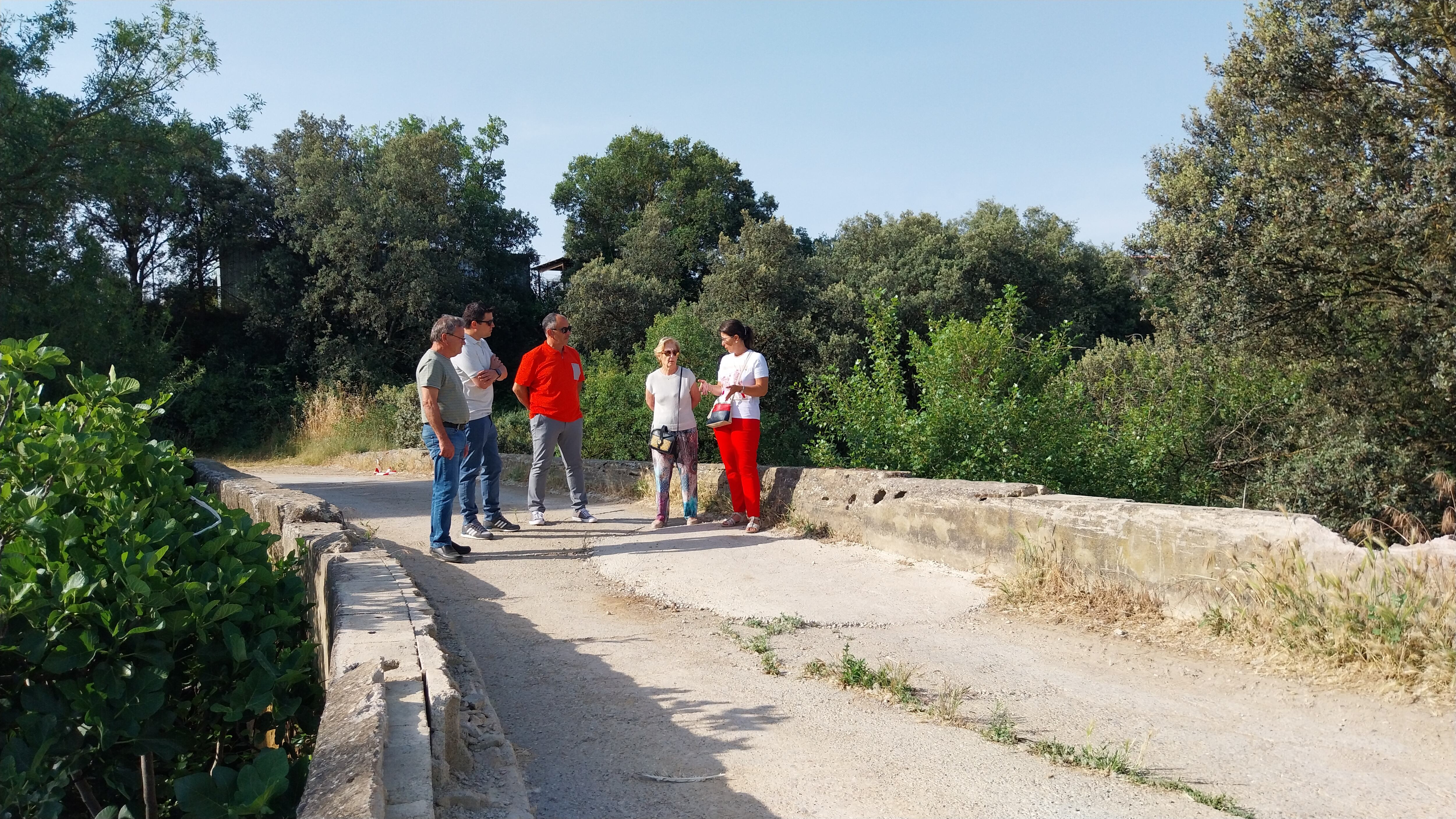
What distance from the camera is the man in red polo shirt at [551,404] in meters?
7.99

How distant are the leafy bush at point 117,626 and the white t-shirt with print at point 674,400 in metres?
3.97

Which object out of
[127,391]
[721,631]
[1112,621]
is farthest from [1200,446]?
[127,391]

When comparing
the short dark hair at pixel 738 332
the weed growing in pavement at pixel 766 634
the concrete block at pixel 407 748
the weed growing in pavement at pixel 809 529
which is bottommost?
the weed growing in pavement at pixel 766 634

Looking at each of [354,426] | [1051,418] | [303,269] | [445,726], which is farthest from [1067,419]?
[303,269]

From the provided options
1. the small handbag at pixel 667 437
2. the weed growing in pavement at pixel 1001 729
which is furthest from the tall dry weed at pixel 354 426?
the weed growing in pavement at pixel 1001 729

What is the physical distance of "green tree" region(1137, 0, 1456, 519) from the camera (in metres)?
10.9

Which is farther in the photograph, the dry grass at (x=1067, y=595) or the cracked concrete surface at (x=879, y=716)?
the dry grass at (x=1067, y=595)

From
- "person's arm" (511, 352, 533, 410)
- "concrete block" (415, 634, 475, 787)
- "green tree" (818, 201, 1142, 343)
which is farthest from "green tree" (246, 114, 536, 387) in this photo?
"concrete block" (415, 634, 475, 787)

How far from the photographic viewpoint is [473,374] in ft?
24.3

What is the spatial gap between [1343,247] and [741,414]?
8.24 metres

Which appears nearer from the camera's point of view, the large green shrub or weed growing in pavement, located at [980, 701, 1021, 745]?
weed growing in pavement, located at [980, 701, 1021, 745]

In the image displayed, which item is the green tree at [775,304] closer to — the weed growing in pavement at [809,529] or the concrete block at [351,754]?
the weed growing in pavement at [809,529]

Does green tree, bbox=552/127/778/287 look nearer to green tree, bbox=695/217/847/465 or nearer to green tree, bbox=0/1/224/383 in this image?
green tree, bbox=695/217/847/465

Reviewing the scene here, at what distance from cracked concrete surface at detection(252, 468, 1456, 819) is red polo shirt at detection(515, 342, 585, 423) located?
2.18m
